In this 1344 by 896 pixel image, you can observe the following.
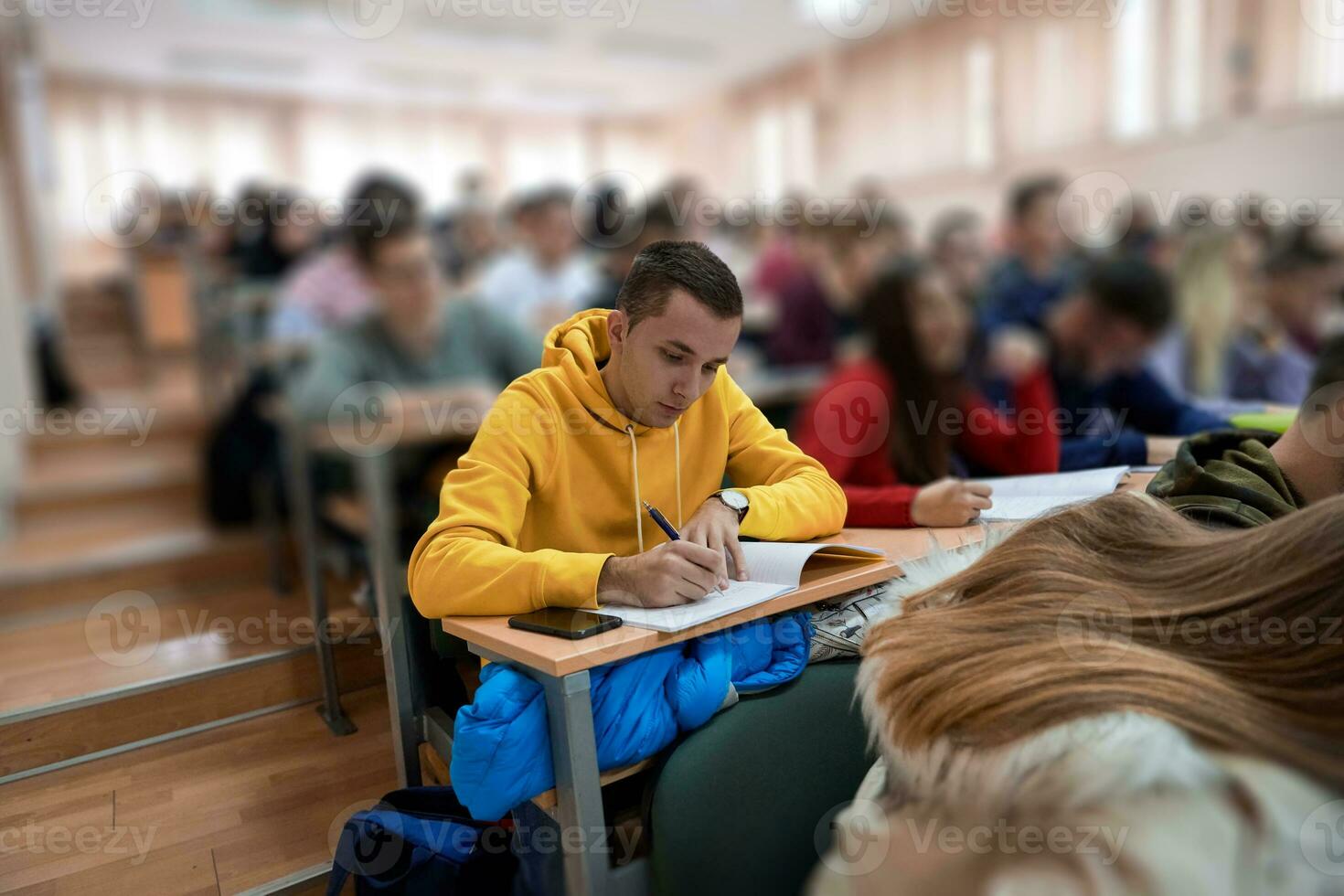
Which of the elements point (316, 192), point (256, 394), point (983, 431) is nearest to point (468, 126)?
point (316, 192)

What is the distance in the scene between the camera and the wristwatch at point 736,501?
3.82 feet

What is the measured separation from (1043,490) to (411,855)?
3.46 ft

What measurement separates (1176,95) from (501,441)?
6.30 meters

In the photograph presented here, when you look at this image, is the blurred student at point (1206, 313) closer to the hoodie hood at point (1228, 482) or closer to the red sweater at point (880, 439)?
the red sweater at point (880, 439)

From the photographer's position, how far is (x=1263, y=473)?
1208 mm

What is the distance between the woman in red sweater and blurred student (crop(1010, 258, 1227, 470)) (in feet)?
0.41

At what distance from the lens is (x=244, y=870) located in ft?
3.56

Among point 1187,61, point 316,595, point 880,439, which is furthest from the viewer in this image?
point 1187,61

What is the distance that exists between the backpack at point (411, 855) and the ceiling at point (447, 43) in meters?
6.38

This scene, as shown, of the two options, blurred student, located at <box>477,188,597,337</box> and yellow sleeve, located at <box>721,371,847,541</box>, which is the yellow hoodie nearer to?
yellow sleeve, located at <box>721,371,847,541</box>

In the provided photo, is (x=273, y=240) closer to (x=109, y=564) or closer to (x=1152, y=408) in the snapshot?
(x=109, y=564)

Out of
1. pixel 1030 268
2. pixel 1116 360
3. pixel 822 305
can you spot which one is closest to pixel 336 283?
pixel 822 305

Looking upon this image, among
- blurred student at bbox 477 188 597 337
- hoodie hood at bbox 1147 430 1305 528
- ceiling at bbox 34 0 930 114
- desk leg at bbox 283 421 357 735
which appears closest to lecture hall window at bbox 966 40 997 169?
ceiling at bbox 34 0 930 114

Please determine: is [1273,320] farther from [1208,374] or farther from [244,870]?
[244,870]
